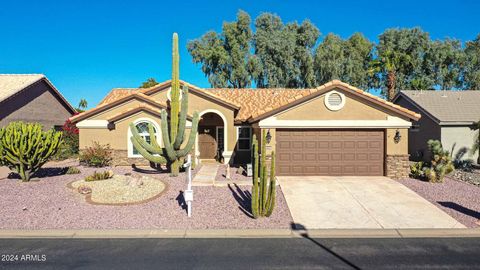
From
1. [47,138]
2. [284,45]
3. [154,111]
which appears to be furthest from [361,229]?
[284,45]

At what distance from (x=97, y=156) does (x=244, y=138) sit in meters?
8.61

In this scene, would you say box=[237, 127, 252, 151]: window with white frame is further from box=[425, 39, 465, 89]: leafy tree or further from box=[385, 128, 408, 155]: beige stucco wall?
box=[425, 39, 465, 89]: leafy tree

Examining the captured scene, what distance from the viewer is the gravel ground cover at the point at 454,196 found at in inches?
344

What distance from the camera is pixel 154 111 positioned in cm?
1551

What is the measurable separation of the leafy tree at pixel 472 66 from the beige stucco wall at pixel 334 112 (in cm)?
3336

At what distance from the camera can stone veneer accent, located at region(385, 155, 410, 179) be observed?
1335cm

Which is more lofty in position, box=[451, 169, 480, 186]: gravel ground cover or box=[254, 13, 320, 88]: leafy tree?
box=[254, 13, 320, 88]: leafy tree

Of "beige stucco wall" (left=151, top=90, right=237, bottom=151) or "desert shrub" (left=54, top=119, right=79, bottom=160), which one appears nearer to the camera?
"beige stucco wall" (left=151, top=90, right=237, bottom=151)

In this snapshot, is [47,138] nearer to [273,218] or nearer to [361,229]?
[273,218]

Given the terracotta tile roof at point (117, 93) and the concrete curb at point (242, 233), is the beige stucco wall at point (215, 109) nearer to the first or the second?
the terracotta tile roof at point (117, 93)

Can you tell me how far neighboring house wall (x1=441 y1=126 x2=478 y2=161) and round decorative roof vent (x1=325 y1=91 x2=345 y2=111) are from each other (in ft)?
27.8

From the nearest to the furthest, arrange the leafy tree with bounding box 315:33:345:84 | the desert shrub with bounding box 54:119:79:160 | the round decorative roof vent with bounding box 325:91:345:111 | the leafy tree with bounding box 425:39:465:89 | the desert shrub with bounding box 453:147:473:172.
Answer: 1. the round decorative roof vent with bounding box 325:91:345:111
2. the desert shrub with bounding box 453:147:473:172
3. the desert shrub with bounding box 54:119:79:160
4. the leafy tree with bounding box 315:33:345:84
5. the leafy tree with bounding box 425:39:465:89

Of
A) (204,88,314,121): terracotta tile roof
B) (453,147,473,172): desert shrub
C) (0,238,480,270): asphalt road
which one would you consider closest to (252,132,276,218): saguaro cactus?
(0,238,480,270): asphalt road

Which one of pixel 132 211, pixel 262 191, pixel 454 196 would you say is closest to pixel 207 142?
pixel 132 211
